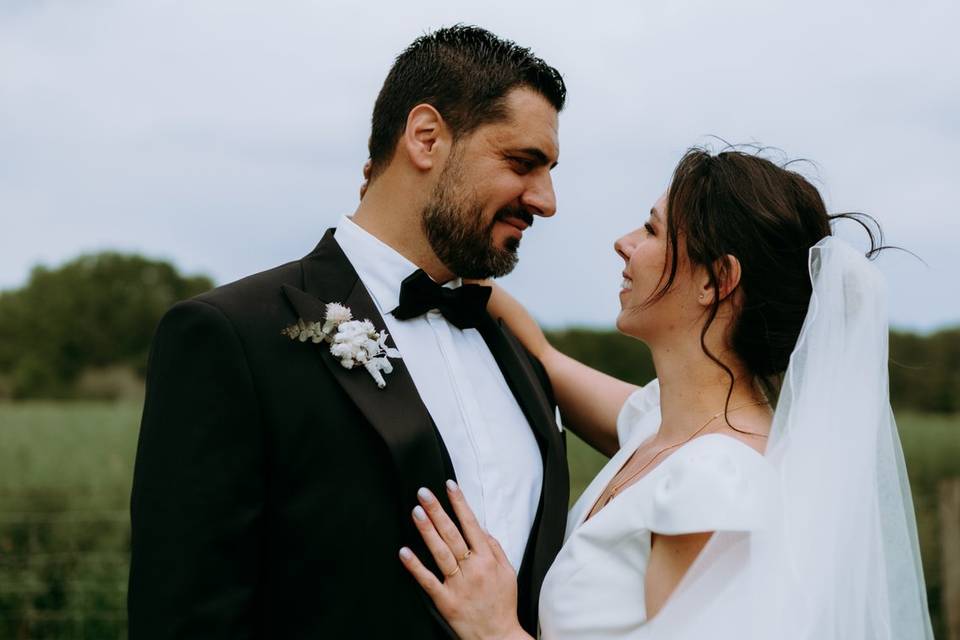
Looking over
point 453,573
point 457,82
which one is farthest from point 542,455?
point 457,82

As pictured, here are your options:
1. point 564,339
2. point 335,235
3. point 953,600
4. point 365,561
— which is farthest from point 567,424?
point 564,339

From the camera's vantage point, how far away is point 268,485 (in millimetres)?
2330

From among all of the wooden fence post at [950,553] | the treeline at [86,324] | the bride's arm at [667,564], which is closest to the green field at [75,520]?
the wooden fence post at [950,553]

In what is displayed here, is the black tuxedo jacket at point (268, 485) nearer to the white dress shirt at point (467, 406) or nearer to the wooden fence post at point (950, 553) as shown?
the white dress shirt at point (467, 406)

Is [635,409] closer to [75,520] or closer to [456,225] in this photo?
[456,225]

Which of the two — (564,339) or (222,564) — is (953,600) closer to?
(222,564)

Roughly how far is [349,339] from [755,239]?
44.7 inches

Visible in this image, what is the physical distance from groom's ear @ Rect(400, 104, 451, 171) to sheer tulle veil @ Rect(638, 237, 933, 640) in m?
1.13

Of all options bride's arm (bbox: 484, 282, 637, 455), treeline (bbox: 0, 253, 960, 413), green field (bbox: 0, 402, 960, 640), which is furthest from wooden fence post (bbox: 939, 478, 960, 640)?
treeline (bbox: 0, 253, 960, 413)

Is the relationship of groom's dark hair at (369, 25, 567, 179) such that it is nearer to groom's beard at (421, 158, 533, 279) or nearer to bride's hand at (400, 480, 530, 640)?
groom's beard at (421, 158, 533, 279)

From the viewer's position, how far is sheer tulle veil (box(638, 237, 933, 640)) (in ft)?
7.57

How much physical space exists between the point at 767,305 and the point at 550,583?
0.97 meters

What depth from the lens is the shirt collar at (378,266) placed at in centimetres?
285

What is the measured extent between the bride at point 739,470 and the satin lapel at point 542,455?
0.05m
